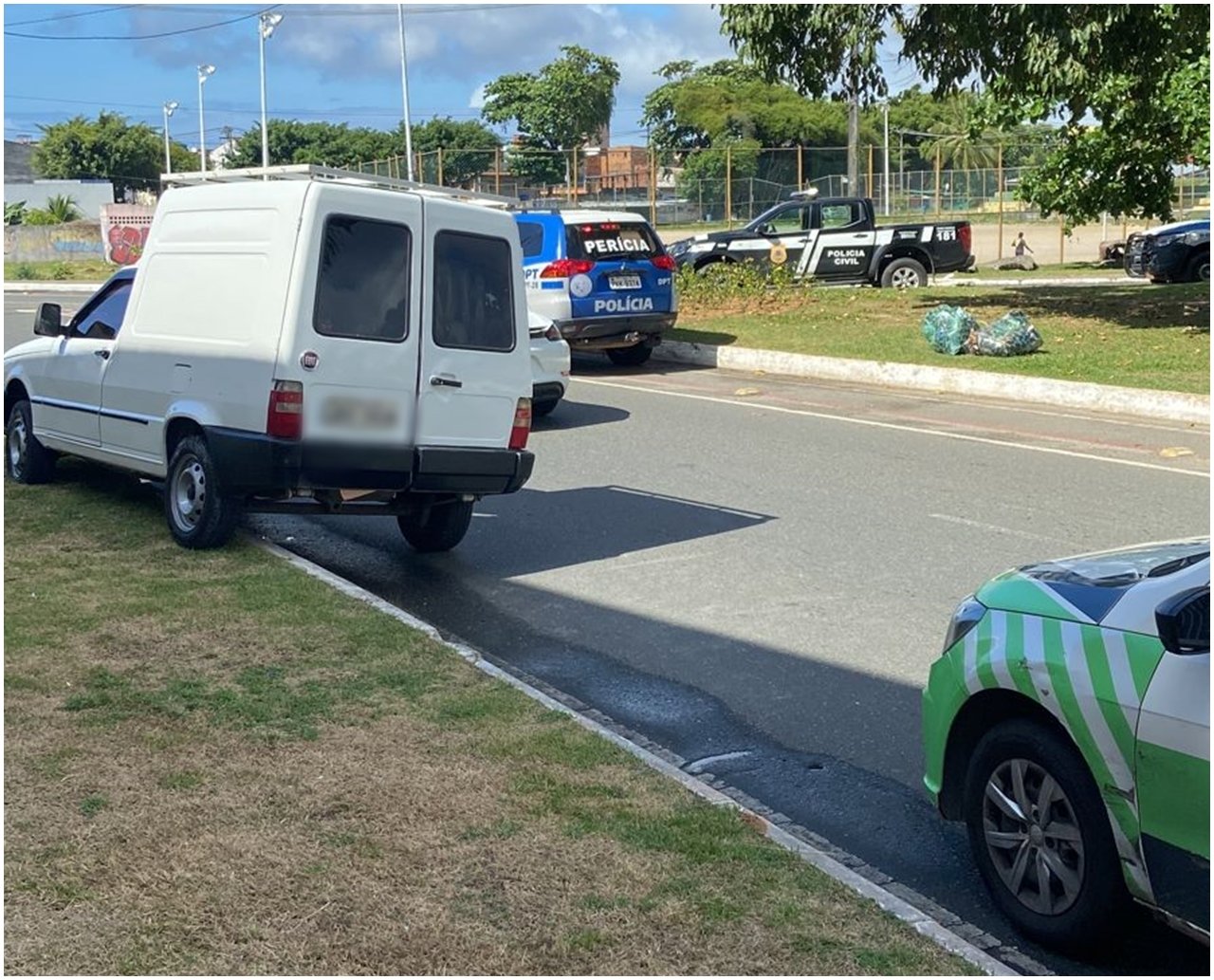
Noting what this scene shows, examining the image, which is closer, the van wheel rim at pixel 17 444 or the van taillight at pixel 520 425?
the van taillight at pixel 520 425

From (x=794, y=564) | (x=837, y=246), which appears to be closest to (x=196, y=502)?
(x=794, y=564)

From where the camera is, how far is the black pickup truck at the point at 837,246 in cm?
2839

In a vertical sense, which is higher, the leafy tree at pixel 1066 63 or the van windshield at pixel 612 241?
the leafy tree at pixel 1066 63

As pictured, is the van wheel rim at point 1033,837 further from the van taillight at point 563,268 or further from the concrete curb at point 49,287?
the concrete curb at point 49,287

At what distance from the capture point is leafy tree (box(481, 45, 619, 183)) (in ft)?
372

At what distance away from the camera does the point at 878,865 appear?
15.5 ft

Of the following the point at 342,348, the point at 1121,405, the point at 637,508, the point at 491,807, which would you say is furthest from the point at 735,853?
the point at 1121,405

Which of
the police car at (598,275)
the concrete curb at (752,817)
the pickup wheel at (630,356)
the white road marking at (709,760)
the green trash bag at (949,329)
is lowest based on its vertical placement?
the white road marking at (709,760)

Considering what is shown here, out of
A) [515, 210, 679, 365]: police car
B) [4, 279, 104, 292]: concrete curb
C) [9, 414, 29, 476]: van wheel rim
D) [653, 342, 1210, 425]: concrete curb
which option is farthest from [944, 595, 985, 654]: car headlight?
[4, 279, 104, 292]: concrete curb

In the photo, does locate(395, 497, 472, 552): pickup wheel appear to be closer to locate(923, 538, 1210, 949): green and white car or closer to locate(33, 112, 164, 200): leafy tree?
locate(923, 538, 1210, 949): green and white car

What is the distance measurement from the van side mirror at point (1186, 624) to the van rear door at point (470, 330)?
5.30m

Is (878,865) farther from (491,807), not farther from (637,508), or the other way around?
(637,508)

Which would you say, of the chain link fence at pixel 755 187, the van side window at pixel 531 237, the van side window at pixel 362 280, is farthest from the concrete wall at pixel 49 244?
the van side window at pixel 362 280

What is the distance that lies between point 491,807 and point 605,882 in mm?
660
